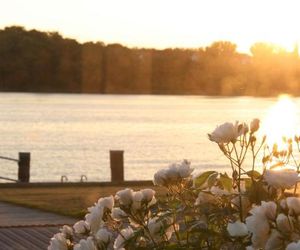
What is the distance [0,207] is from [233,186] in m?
10.1

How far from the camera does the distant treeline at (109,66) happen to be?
338 feet

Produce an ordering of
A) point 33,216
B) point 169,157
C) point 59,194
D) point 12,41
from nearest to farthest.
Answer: point 33,216 < point 59,194 < point 169,157 < point 12,41

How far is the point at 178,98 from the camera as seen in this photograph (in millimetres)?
196500

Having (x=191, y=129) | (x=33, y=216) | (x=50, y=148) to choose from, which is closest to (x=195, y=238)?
(x=33, y=216)

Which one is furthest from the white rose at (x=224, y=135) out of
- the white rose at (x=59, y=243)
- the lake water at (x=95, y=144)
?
the lake water at (x=95, y=144)

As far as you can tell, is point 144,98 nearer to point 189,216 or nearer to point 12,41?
point 12,41

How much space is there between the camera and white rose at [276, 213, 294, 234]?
9.69 ft

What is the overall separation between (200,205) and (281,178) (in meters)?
0.40

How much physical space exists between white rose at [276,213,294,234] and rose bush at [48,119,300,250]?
0.15 meters

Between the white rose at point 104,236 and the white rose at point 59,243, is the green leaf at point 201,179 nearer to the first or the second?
the white rose at point 104,236

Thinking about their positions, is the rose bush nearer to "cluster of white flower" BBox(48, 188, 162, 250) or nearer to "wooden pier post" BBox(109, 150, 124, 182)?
"cluster of white flower" BBox(48, 188, 162, 250)

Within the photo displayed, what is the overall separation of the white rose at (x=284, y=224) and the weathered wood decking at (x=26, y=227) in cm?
661

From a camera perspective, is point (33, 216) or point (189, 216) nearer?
point (189, 216)

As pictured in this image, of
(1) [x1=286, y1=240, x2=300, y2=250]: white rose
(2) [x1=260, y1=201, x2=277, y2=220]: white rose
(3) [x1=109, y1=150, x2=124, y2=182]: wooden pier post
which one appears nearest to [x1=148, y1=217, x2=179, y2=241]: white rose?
(2) [x1=260, y1=201, x2=277, y2=220]: white rose
